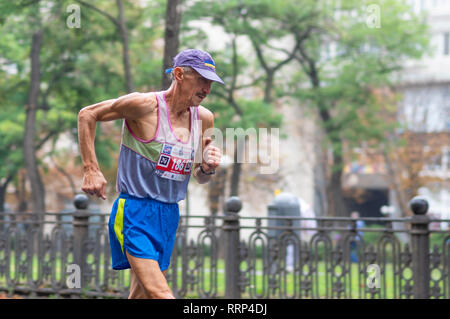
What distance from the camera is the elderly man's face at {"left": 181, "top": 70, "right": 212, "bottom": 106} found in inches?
165

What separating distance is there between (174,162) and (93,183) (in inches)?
20.7

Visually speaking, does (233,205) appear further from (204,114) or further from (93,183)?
(93,183)

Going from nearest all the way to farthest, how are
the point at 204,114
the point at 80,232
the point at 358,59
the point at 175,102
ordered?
the point at 175,102 → the point at 204,114 → the point at 80,232 → the point at 358,59

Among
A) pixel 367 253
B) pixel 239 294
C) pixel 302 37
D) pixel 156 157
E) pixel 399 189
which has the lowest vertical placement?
pixel 239 294

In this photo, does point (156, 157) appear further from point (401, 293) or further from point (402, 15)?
point (402, 15)

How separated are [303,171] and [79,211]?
28091 mm

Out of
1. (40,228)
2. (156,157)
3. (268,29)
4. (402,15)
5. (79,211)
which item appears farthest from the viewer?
(402,15)

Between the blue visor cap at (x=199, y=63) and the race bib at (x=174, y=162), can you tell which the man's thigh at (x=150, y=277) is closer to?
the race bib at (x=174, y=162)

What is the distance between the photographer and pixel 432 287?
7.89 meters

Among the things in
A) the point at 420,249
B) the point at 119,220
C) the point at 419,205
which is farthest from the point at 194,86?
the point at 420,249

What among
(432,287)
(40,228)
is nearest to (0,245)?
(40,228)

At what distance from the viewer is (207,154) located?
432 centimetres

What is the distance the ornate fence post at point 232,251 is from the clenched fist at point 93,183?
4650 millimetres
